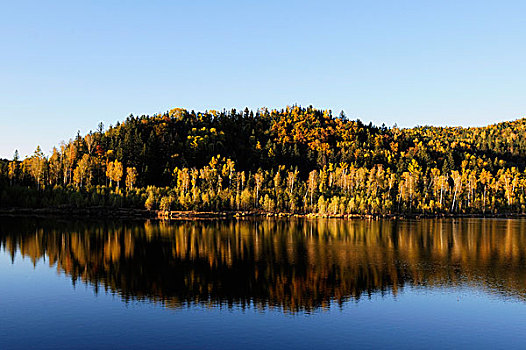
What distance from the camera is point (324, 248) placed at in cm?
9744

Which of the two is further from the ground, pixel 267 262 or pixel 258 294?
pixel 267 262

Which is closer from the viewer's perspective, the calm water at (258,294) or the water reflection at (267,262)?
the calm water at (258,294)

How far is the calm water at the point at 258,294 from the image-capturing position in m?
43.9

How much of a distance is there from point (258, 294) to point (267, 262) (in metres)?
21.8

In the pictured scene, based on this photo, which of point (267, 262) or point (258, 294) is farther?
point (267, 262)

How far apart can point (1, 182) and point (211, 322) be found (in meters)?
177

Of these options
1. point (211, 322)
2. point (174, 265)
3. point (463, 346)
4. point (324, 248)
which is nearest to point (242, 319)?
point (211, 322)

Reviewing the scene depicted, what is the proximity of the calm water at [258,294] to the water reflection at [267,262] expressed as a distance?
0.80 ft

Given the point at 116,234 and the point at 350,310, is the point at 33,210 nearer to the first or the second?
the point at 116,234

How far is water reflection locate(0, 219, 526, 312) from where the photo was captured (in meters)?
60.2

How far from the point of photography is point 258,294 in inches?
2312

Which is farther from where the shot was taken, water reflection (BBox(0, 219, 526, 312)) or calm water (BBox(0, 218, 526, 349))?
water reflection (BBox(0, 219, 526, 312))

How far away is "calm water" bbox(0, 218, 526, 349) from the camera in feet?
144

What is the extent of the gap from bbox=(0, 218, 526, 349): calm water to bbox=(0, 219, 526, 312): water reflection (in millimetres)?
245
